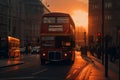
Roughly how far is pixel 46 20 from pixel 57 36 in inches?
70.4

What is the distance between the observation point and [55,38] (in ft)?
124

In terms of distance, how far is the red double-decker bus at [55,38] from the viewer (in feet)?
123

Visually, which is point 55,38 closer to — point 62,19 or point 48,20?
point 48,20

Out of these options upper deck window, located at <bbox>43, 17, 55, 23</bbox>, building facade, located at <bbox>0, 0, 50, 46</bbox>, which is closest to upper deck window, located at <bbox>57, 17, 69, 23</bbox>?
upper deck window, located at <bbox>43, 17, 55, 23</bbox>

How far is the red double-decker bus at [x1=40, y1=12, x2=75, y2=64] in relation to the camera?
3759 cm

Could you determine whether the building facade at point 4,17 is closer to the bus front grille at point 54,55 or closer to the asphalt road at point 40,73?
the bus front grille at point 54,55

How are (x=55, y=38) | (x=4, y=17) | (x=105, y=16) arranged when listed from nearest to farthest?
(x=55, y=38), (x=4, y=17), (x=105, y=16)

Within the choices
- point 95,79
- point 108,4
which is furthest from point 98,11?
point 95,79

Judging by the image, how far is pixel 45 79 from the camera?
68.1 feet

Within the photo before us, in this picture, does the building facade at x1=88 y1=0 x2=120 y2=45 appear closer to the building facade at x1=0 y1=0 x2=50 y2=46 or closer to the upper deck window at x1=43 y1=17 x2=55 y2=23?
the building facade at x1=0 y1=0 x2=50 y2=46

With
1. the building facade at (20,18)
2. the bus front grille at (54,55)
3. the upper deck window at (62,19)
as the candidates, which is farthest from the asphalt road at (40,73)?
the building facade at (20,18)

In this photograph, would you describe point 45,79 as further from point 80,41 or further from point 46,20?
point 80,41

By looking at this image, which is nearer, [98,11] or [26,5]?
[98,11]

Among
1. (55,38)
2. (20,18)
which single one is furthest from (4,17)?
(55,38)
